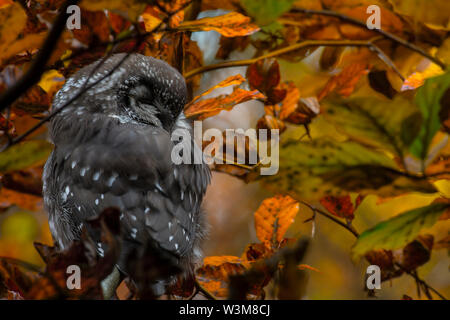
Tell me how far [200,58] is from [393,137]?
77 centimetres

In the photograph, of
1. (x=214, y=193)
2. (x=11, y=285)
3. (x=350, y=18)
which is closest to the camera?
(x=11, y=285)

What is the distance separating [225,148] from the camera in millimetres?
1038

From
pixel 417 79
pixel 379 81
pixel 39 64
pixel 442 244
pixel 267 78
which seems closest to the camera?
pixel 39 64

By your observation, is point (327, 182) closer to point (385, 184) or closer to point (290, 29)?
point (385, 184)

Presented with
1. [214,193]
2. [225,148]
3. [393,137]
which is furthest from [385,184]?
[214,193]

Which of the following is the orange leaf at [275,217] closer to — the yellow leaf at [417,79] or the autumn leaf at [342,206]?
the autumn leaf at [342,206]

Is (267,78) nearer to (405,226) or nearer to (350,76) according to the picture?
Answer: (350,76)

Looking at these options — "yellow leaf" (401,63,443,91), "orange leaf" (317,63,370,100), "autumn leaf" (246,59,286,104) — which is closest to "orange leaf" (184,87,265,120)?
"autumn leaf" (246,59,286,104)

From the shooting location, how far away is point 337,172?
0.43 metres

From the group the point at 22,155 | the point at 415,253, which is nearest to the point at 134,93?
the point at 22,155

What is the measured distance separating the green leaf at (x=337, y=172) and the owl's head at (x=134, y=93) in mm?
699

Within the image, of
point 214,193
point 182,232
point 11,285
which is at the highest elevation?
point 11,285

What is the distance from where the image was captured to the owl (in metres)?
0.98

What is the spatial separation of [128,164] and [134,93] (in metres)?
0.29
